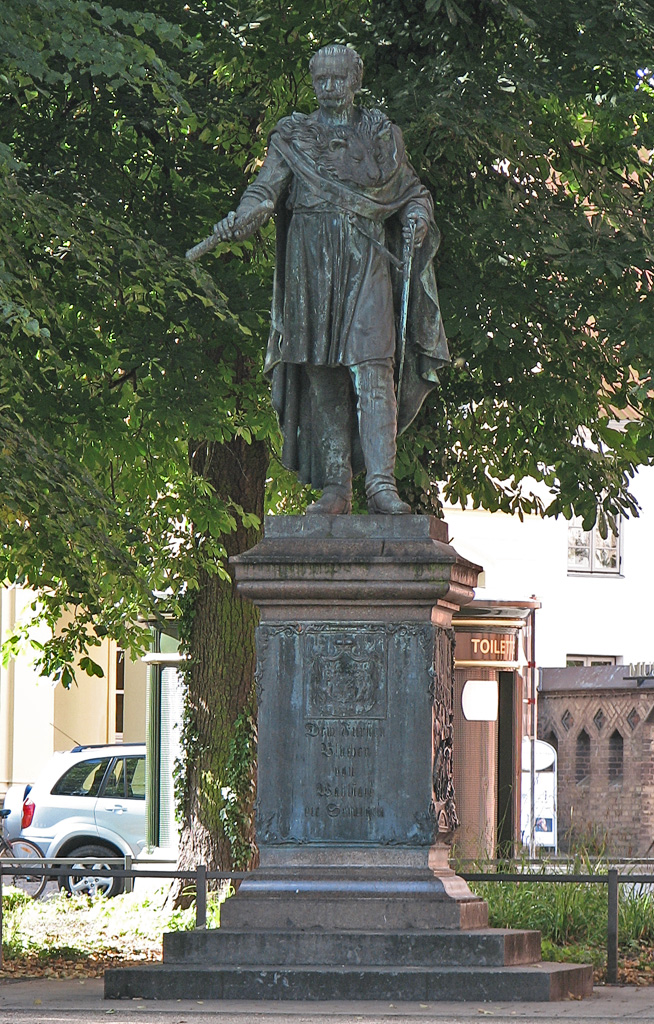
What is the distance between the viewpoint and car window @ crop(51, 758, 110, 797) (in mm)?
23141

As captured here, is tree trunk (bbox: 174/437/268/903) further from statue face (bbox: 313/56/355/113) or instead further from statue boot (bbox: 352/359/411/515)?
statue face (bbox: 313/56/355/113)

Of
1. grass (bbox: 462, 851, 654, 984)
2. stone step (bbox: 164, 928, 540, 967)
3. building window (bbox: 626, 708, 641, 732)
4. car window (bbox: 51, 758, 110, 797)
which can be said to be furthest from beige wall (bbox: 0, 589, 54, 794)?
stone step (bbox: 164, 928, 540, 967)

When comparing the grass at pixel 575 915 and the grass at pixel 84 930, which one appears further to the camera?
the grass at pixel 84 930

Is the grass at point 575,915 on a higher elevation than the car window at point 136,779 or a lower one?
lower

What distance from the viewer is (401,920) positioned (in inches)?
354

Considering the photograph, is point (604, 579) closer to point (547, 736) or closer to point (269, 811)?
point (547, 736)

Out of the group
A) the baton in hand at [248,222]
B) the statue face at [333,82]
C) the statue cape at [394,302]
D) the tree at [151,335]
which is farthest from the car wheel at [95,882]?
the statue face at [333,82]

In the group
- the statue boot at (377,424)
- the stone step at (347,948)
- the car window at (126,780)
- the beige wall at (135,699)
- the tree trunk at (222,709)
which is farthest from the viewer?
the beige wall at (135,699)

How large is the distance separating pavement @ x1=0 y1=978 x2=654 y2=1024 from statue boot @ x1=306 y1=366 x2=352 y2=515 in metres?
2.69

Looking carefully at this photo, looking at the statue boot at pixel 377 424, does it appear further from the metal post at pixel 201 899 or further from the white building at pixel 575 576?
the white building at pixel 575 576

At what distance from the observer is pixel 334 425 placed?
33.3 feet

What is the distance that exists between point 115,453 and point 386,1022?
8.54 m

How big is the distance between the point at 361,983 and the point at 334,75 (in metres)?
4.40

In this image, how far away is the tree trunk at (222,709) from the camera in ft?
51.0
